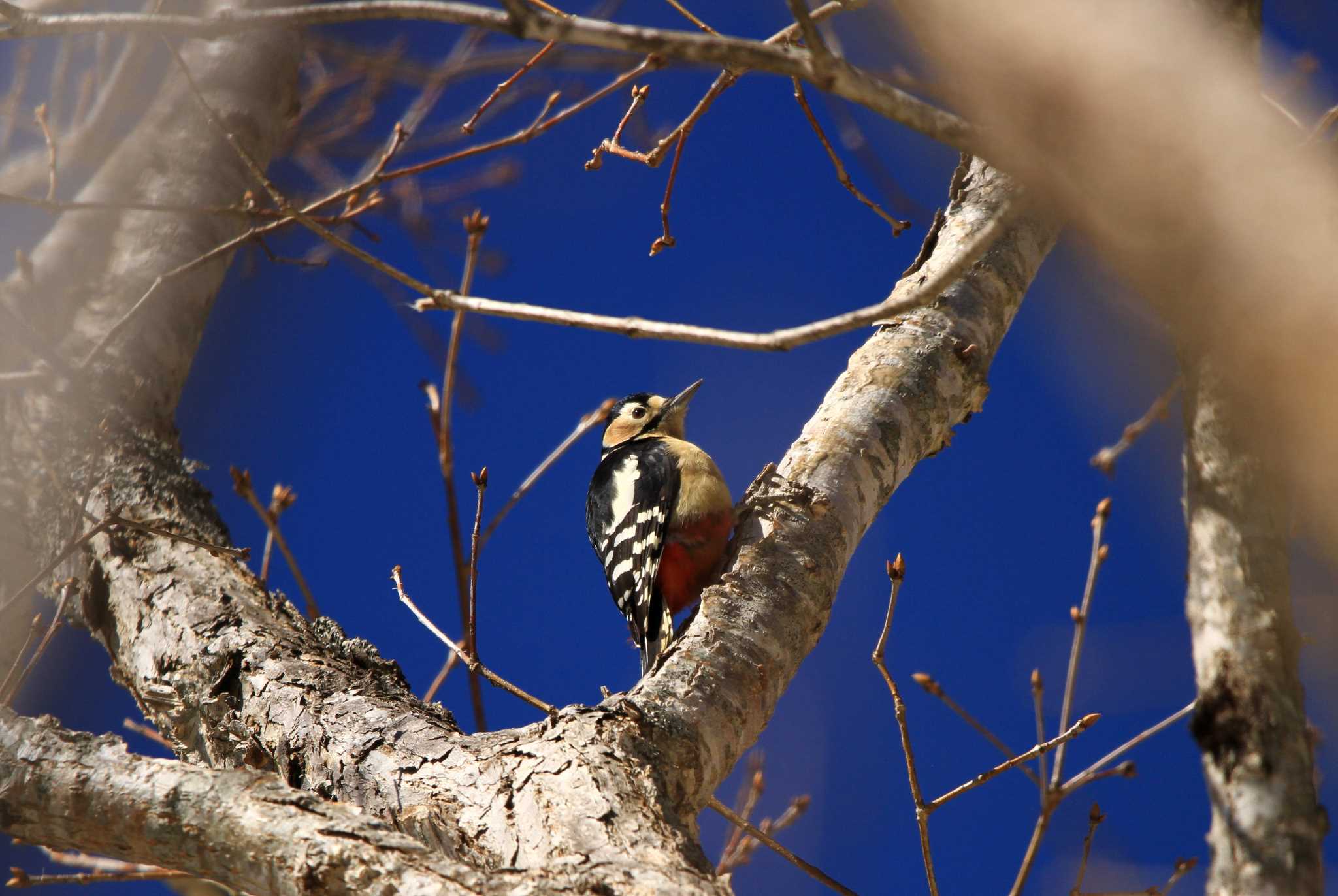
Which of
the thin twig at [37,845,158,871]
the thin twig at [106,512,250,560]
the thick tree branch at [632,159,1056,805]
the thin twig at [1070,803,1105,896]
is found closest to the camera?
the thick tree branch at [632,159,1056,805]

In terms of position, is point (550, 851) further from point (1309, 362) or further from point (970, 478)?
point (970, 478)

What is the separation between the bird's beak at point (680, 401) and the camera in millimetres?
5023

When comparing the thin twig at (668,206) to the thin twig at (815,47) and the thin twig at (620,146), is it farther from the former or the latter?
the thin twig at (815,47)

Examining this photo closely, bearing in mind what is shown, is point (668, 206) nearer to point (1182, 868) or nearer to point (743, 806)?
point (1182, 868)

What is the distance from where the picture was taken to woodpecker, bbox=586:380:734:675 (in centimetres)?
386

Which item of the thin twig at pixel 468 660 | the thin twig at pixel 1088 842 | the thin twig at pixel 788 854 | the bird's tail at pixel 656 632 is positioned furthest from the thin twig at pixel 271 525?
the thin twig at pixel 1088 842

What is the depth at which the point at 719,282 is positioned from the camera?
743 centimetres

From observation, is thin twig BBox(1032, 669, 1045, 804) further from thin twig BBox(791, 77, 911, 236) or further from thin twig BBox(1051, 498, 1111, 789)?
thin twig BBox(791, 77, 911, 236)

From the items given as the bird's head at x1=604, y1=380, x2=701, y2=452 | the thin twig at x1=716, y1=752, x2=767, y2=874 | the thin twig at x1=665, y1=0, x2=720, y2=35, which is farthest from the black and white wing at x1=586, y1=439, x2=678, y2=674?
the thin twig at x1=665, y1=0, x2=720, y2=35

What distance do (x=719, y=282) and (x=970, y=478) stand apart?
7.51 feet

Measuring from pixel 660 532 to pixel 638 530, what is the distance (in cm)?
17

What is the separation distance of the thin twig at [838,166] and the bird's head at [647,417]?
6.65 ft

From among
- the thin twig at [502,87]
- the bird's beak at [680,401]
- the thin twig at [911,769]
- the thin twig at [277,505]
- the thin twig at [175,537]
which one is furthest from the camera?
the bird's beak at [680,401]

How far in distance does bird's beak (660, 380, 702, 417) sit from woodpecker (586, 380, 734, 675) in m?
0.46
